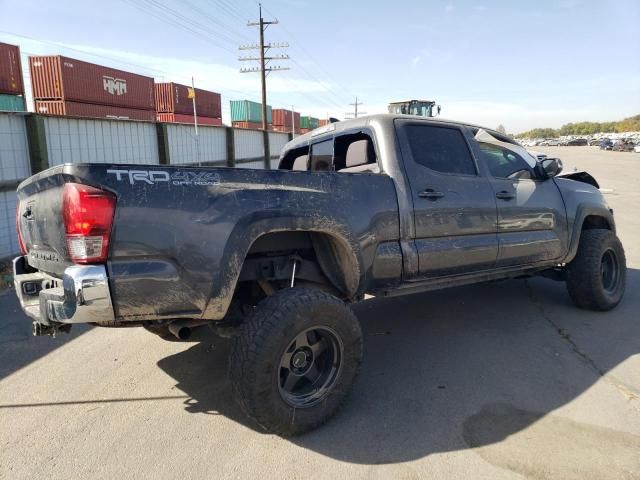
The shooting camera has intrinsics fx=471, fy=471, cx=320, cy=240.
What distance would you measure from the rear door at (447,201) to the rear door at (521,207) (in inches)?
6.1

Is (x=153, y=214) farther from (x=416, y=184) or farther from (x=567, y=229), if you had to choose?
(x=567, y=229)

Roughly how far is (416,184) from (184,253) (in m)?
1.79

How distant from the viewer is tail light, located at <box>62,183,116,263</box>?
2.24 m

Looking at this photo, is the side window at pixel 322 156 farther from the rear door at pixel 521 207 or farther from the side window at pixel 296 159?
the rear door at pixel 521 207

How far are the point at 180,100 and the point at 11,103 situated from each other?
479 inches

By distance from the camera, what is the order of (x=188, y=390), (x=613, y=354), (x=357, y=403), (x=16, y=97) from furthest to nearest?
(x=16, y=97) → (x=613, y=354) → (x=188, y=390) → (x=357, y=403)

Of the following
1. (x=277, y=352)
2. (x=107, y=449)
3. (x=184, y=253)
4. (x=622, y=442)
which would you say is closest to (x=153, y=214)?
A: (x=184, y=253)

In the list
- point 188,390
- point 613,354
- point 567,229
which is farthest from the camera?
point 567,229

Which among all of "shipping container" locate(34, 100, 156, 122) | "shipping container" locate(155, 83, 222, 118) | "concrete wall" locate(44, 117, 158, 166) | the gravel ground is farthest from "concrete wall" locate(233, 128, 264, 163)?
the gravel ground

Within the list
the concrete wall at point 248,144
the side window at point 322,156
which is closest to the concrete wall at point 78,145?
the concrete wall at point 248,144

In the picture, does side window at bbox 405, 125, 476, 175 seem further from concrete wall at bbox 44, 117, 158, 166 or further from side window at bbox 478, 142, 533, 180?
concrete wall at bbox 44, 117, 158, 166

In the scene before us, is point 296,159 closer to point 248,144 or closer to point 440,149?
point 440,149

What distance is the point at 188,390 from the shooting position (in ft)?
10.8

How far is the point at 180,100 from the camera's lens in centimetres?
2445
